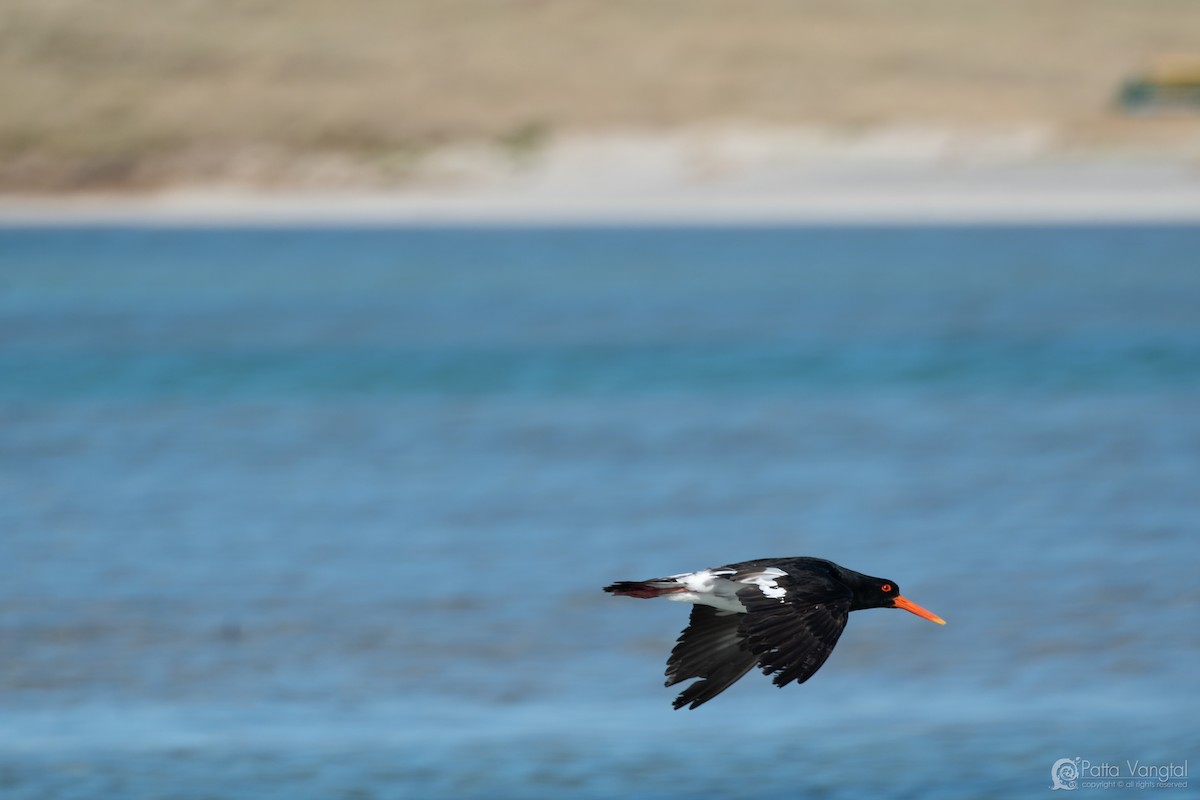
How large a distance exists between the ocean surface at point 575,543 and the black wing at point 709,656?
2.29m

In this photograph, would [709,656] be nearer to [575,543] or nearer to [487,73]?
[575,543]

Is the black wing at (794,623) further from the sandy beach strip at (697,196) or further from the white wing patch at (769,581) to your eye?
the sandy beach strip at (697,196)

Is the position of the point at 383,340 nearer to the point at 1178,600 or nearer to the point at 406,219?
the point at 1178,600

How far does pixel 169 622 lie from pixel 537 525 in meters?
4.51

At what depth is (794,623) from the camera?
7.95 meters

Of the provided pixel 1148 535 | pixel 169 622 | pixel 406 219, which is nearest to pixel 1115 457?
pixel 1148 535

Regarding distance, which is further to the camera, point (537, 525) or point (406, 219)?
point (406, 219)

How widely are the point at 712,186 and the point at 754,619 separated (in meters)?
57.7

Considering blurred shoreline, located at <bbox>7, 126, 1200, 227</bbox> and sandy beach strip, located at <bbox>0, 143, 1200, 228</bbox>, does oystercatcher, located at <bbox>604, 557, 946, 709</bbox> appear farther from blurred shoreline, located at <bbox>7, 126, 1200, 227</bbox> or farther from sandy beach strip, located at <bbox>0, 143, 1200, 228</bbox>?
blurred shoreline, located at <bbox>7, 126, 1200, 227</bbox>

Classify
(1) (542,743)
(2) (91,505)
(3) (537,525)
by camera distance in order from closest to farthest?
(1) (542,743) < (3) (537,525) < (2) (91,505)

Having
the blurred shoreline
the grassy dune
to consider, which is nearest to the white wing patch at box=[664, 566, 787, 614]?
the blurred shoreline

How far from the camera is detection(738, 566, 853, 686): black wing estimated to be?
25.4 ft

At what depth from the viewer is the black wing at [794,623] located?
7754 millimetres

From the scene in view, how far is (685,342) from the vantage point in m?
35.9
